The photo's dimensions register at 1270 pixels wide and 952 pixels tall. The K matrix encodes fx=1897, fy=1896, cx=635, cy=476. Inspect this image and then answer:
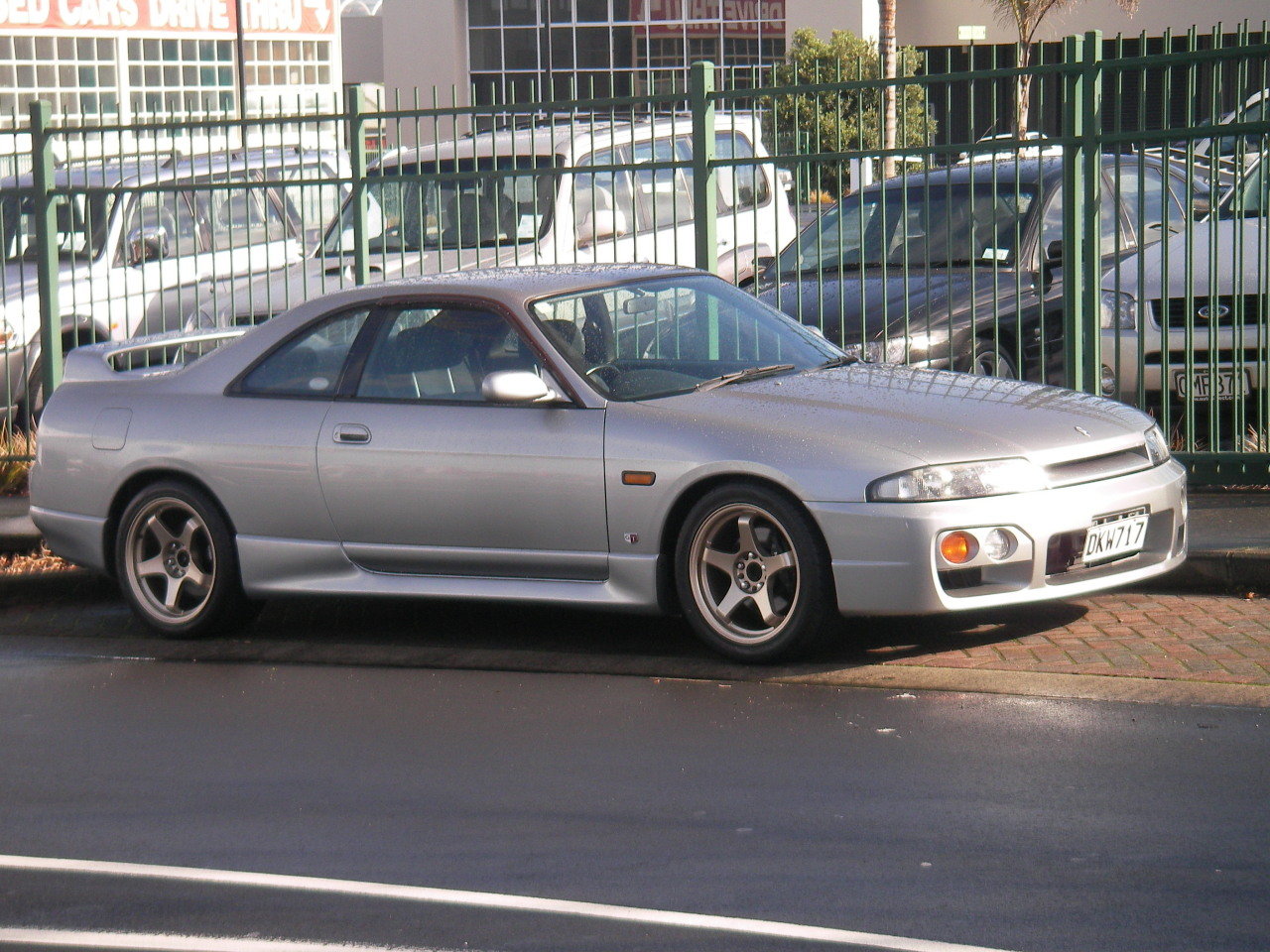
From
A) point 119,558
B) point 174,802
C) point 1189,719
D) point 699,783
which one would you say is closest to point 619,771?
point 699,783

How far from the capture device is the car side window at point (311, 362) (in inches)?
306

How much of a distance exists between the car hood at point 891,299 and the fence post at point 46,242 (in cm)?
455

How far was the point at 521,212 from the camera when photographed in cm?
1105

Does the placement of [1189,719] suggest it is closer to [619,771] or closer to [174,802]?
[619,771]

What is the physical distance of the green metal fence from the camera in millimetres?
9141

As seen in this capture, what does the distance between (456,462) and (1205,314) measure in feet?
13.9

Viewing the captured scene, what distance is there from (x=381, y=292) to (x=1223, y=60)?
4.04 m

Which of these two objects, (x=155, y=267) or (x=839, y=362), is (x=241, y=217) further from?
(x=839, y=362)

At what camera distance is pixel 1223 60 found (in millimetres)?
8750

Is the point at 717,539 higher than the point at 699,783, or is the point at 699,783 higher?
the point at 717,539

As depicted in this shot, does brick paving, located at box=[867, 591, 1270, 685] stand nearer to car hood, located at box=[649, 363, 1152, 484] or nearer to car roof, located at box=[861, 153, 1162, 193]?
car hood, located at box=[649, 363, 1152, 484]

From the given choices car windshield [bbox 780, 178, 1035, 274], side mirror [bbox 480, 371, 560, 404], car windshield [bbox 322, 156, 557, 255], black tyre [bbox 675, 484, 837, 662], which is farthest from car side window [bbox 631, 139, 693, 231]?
black tyre [bbox 675, 484, 837, 662]

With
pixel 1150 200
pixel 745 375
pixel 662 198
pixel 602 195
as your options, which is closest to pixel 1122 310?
pixel 1150 200

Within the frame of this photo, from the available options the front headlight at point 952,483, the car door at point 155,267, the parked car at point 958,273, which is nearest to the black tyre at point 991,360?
the parked car at point 958,273
